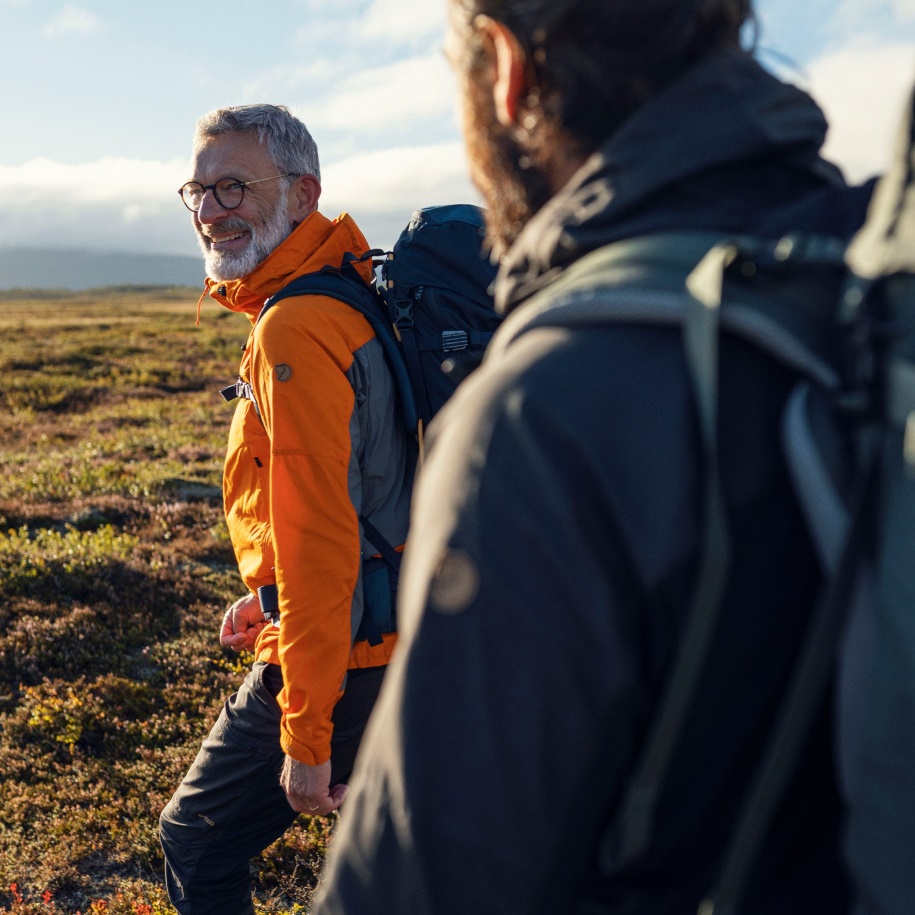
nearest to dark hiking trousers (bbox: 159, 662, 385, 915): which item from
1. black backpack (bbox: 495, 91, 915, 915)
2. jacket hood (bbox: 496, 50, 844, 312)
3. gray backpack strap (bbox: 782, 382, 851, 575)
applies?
black backpack (bbox: 495, 91, 915, 915)

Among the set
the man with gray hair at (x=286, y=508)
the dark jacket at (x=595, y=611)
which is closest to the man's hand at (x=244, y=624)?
the man with gray hair at (x=286, y=508)

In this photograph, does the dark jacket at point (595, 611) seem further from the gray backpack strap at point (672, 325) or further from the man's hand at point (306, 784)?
the man's hand at point (306, 784)

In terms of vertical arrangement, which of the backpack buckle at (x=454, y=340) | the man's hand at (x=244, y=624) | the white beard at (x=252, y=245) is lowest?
the man's hand at (x=244, y=624)

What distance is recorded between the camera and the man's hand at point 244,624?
3.97m

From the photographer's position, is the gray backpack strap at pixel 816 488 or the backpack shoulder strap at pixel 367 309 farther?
the backpack shoulder strap at pixel 367 309

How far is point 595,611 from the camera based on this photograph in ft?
3.95

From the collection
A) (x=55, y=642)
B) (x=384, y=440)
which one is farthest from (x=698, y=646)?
(x=55, y=642)

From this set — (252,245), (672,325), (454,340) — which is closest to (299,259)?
(252,245)

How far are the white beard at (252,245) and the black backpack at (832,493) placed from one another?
9.66 feet

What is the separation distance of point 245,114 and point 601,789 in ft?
11.9

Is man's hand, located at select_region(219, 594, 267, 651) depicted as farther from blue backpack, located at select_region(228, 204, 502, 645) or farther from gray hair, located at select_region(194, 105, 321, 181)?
gray hair, located at select_region(194, 105, 321, 181)

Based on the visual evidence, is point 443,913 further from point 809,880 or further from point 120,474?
point 120,474

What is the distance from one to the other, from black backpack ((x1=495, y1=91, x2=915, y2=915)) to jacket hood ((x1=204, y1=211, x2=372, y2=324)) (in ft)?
8.98

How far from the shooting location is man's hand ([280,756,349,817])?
3.33m
